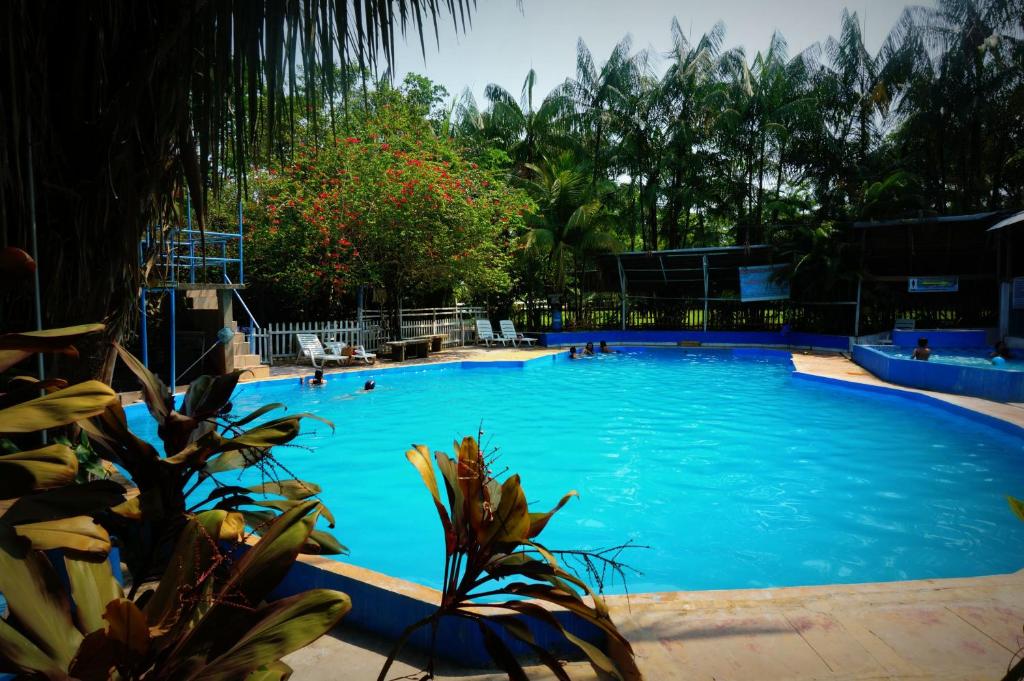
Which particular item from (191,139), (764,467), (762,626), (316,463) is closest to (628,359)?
(764,467)

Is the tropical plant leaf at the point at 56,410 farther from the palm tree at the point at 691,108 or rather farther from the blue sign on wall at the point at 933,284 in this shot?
the palm tree at the point at 691,108

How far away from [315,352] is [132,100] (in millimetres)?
12338

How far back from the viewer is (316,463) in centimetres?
745

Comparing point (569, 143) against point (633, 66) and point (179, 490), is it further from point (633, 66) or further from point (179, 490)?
point (179, 490)

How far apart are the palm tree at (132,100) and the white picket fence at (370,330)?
462 inches

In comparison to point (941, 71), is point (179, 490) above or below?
below

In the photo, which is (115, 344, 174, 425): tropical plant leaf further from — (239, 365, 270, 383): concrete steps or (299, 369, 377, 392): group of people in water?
(239, 365, 270, 383): concrete steps

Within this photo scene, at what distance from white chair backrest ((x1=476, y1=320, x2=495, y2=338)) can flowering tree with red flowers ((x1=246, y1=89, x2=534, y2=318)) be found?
2.60m

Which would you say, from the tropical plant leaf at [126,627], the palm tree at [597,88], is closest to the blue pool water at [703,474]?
the tropical plant leaf at [126,627]

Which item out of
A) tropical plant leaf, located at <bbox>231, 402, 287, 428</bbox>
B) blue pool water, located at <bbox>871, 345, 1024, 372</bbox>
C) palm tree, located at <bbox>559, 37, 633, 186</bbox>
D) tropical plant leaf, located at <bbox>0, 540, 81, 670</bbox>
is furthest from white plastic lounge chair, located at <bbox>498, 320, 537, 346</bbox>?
tropical plant leaf, located at <bbox>0, 540, 81, 670</bbox>

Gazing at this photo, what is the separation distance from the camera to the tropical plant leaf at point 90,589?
48.6 inches

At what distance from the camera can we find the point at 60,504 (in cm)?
135

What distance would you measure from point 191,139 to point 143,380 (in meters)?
0.99

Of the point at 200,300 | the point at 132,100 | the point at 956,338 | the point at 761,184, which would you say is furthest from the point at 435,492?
the point at 761,184
